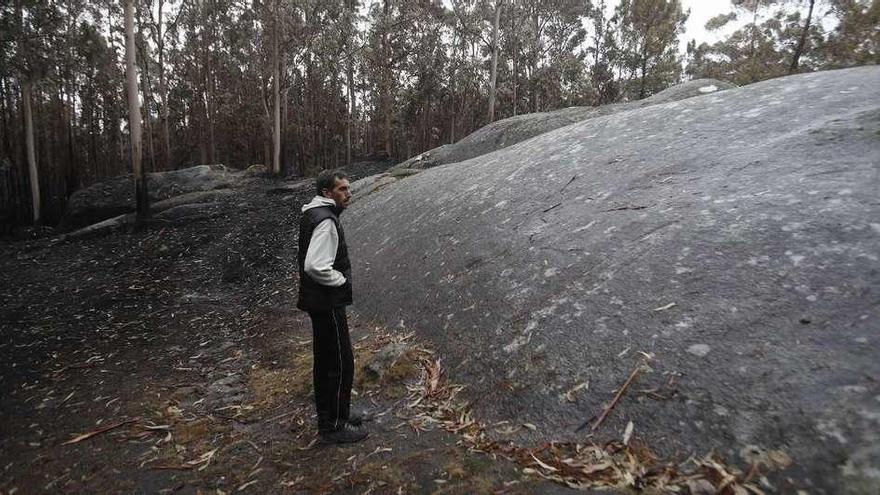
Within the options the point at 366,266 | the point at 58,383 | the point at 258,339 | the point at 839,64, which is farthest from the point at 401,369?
the point at 839,64

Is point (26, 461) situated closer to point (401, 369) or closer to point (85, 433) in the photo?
point (85, 433)

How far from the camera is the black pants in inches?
139

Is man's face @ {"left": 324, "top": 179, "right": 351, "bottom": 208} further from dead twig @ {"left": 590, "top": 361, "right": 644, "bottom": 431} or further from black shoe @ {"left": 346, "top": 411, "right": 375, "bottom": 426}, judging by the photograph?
dead twig @ {"left": 590, "top": 361, "right": 644, "bottom": 431}

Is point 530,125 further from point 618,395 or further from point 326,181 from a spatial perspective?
point 618,395

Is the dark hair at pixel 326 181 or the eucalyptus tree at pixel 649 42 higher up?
the eucalyptus tree at pixel 649 42

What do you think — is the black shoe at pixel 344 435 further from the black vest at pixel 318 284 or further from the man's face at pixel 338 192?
the man's face at pixel 338 192

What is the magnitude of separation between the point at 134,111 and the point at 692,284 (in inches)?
627

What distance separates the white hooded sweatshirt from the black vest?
0.05 m

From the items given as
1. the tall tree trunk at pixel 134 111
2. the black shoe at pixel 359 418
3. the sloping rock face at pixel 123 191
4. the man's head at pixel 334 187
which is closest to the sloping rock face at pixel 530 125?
the tall tree trunk at pixel 134 111

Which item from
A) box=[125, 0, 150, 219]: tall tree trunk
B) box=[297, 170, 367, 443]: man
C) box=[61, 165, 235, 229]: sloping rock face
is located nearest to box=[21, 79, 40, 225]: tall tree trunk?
box=[61, 165, 235, 229]: sloping rock face

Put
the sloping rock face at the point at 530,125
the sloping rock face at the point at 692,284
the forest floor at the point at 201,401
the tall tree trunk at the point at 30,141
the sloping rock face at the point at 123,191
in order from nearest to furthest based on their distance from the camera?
1. the sloping rock face at the point at 692,284
2. the forest floor at the point at 201,401
3. the sloping rock face at the point at 530,125
4. the sloping rock face at the point at 123,191
5. the tall tree trunk at the point at 30,141

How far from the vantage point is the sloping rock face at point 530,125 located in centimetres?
1041

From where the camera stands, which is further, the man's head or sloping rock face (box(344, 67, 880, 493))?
the man's head

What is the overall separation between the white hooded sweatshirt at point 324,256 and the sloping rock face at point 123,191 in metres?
16.7
